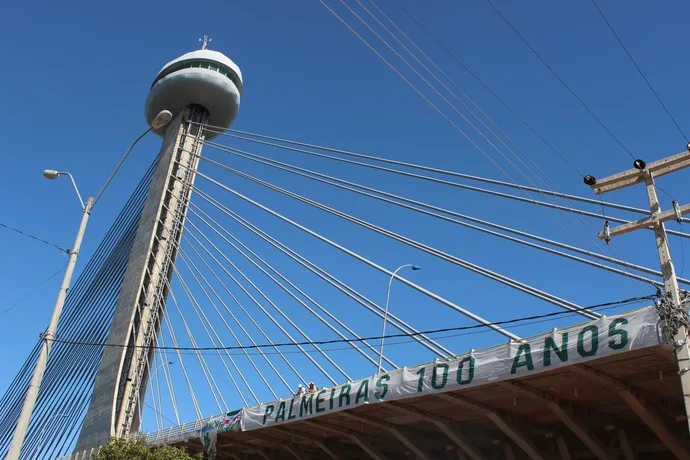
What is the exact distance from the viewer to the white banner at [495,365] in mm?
11625

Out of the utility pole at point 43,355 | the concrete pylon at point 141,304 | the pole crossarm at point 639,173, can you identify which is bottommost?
the utility pole at point 43,355

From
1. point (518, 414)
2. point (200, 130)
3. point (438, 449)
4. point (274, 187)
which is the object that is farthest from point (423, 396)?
point (200, 130)

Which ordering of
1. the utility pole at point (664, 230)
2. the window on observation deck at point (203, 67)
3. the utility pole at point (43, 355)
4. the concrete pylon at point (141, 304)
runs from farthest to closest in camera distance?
the window on observation deck at point (203, 67)
the concrete pylon at point (141, 304)
the utility pole at point (43, 355)
the utility pole at point (664, 230)

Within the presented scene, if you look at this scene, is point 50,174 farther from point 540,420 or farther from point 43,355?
point 540,420

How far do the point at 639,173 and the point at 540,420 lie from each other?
8.08m

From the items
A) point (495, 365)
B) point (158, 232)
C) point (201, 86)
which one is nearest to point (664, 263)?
point (495, 365)

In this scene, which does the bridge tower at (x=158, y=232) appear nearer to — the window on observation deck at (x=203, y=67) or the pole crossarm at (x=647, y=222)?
the window on observation deck at (x=203, y=67)

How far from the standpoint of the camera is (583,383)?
14.3 meters

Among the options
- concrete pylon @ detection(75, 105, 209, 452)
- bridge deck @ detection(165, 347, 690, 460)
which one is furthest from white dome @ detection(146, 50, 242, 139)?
bridge deck @ detection(165, 347, 690, 460)

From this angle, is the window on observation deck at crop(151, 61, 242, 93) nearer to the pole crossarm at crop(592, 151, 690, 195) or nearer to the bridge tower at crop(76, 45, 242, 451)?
the bridge tower at crop(76, 45, 242, 451)

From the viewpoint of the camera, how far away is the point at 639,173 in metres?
12.1

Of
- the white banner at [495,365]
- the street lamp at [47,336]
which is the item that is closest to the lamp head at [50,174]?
the street lamp at [47,336]

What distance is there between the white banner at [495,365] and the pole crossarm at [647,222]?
4.92 ft

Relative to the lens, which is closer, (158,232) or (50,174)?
(50,174)
